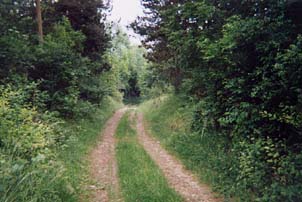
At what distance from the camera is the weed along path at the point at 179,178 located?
6.76 meters

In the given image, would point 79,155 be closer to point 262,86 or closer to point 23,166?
point 23,166

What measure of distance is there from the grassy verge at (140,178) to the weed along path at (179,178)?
22 centimetres

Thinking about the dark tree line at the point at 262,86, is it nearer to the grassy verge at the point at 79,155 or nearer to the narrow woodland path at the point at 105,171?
the narrow woodland path at the point at 105,171

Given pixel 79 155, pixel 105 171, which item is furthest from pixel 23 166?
pixel 79 155

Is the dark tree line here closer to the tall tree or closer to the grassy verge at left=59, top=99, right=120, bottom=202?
the grassy verge at left=59, top=99, right=120, bottom=202

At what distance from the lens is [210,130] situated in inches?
393

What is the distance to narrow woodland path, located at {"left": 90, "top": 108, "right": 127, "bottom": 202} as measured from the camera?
270 inches

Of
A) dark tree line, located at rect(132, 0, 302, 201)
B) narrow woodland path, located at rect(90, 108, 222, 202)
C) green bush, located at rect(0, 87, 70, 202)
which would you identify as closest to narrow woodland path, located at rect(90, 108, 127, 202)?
narrow woodland path, located at rect(90, 108, 222, 202)

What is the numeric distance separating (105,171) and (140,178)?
57.1 inches

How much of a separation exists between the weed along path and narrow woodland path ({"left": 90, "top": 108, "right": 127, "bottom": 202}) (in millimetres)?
1336

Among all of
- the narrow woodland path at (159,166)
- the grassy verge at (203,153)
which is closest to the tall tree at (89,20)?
the grassy verge at (203,153)

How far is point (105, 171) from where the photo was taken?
8734mm

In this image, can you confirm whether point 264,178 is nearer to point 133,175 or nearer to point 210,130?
point 133,175

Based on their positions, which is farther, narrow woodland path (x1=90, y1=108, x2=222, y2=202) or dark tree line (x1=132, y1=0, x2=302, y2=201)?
narrow woodland path (x1=90, y1=108, x2=222, y2=202)
